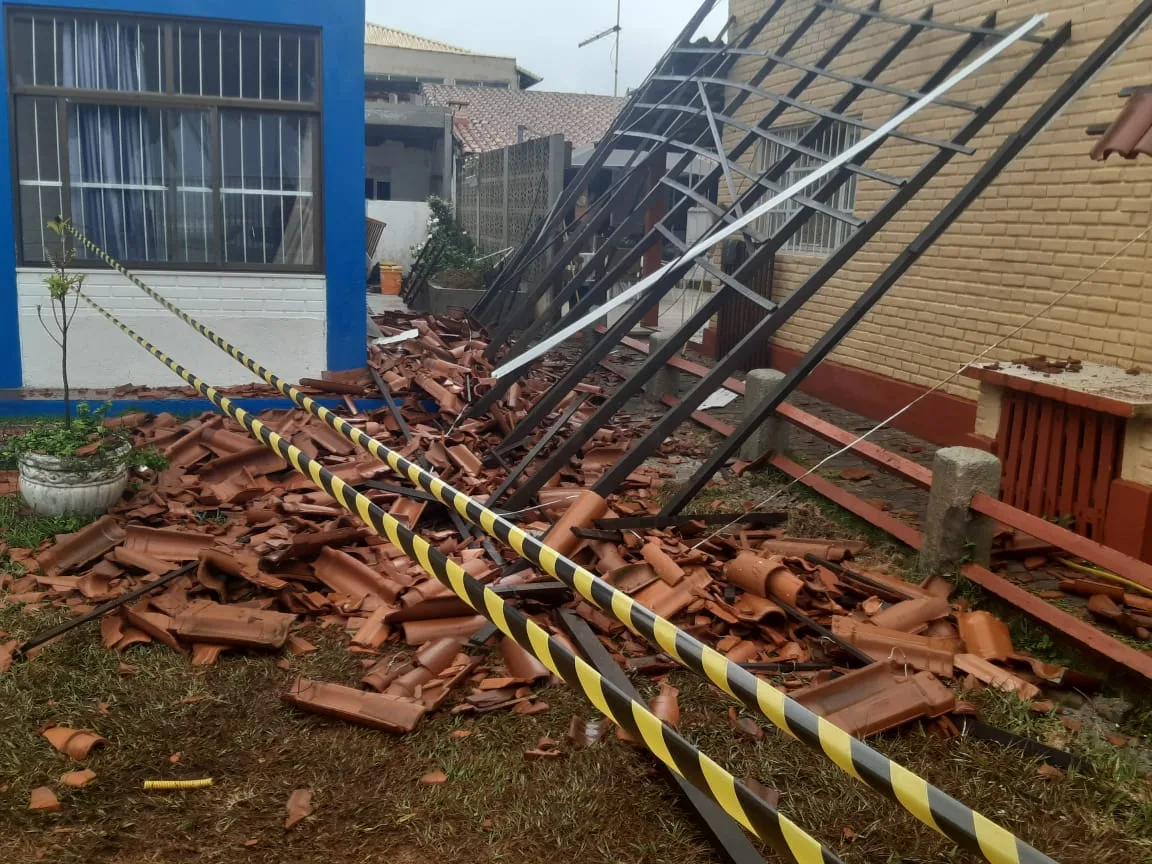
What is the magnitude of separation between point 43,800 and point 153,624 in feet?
4.01

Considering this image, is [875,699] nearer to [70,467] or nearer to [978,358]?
[978,358]

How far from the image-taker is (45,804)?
3.29 meters

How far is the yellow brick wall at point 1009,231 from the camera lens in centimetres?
631

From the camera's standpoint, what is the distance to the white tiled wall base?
857cm

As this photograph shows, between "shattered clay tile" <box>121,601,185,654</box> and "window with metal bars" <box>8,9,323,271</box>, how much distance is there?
4.94 meters

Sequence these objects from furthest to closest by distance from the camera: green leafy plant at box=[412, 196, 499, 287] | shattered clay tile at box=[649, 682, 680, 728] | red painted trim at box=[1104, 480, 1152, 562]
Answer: green leafy plant at box=[412, 196, 499, 287] < red painted trim at box=[1104, 480, 1152, 562] < shattered clay tile at box=[649, 682, 680, 728]

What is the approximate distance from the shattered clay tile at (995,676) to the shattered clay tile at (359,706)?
8.00 feet

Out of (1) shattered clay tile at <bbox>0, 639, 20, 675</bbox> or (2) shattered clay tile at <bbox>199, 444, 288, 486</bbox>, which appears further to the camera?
(2) shattered clay tile at <bbox>199, 444, 288, 486</bbox>

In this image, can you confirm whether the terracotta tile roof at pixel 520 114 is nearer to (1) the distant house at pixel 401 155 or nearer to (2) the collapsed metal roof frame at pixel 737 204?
(1) the distant house at pixel 401 155

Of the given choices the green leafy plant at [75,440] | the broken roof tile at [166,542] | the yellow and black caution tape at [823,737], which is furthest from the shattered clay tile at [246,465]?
the yellow and black caution tape at [823,737]

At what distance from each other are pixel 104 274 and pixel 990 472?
24.6ft

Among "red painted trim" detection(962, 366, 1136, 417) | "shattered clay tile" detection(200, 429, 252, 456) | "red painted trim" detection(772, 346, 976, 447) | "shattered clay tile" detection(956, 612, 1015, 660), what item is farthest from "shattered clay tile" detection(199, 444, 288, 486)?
"red painted trim" detection(772, 346, 976, 447)

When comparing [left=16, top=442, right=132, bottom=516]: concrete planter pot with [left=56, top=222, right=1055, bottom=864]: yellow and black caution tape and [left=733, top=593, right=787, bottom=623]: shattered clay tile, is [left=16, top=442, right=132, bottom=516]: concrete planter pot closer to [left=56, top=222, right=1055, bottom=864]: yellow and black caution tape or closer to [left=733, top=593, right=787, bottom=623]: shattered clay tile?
[left=56, top=222, right=1055, bottom=864]: yellow and black caution tape

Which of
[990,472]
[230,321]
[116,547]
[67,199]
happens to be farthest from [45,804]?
[67,199]
